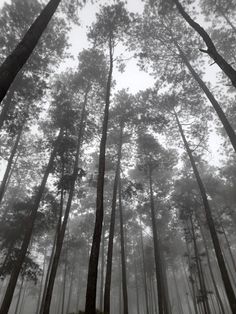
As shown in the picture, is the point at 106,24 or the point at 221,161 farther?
the point at 221,161

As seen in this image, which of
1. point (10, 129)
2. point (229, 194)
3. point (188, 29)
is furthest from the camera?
point (229, 194)

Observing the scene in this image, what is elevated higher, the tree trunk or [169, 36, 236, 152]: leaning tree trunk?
[169, 36, 236, 152]: leaning tree trunk

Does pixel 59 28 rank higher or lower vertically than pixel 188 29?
higher

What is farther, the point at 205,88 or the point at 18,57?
the point at 205,88

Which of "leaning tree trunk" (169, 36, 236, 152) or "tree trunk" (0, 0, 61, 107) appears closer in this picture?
"tree trunk" (0, 0, 61, 107)

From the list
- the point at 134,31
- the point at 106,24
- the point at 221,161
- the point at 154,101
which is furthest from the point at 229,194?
the point at 106,24

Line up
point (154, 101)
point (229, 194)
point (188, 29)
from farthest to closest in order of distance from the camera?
point (229, 194), point (154, 101), point (188, 29)

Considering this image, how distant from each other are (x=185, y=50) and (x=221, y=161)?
15.5m

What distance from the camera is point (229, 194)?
78.7 ft

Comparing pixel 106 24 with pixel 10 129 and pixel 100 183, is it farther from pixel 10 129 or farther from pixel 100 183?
pixel 100 183

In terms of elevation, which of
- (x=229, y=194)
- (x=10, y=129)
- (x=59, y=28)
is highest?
(x=59, y=28)

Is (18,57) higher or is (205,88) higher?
(205,88)

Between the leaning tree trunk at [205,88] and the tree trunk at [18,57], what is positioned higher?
the leaning tree trunk at [205,88]

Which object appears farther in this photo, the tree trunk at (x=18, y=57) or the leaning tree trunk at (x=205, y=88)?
the leaning tree trunk at (x=205, y=88)
